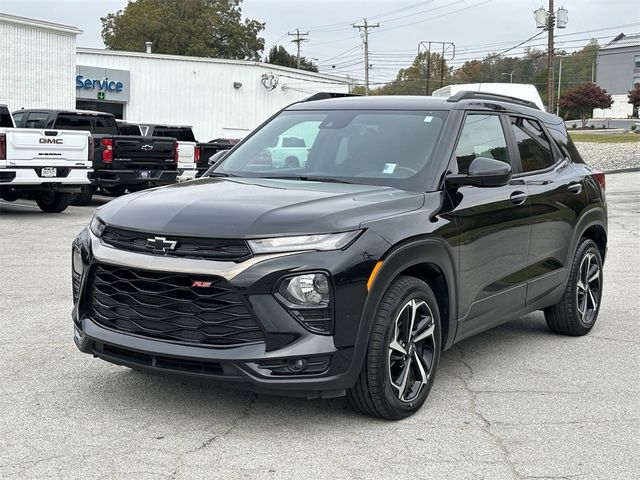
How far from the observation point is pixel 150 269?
4.14 metres

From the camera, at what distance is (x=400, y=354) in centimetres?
454

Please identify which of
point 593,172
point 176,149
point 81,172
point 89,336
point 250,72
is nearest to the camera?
point 89,336

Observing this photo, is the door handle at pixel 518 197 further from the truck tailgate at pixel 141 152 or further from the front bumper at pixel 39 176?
the truck tailgate at pixel 141 152

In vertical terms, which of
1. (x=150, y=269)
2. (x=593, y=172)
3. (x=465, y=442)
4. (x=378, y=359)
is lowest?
(x=465, y=442)

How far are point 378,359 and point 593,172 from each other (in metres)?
3.74

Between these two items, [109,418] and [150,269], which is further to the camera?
[109,418]

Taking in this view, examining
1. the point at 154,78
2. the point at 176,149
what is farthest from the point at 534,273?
the point at 154,78

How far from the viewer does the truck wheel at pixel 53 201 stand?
53.8 ft

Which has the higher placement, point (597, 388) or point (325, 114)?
point (325, 114)

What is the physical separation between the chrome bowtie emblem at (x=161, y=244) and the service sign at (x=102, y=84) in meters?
34.8

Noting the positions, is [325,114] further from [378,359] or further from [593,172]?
[593,172]

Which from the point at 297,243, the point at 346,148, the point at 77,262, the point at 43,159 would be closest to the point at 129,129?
the point at 43,159

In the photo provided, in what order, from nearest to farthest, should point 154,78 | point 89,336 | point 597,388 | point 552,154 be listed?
point 89,336 < point 597,388 < point 552,154 < point 154,78

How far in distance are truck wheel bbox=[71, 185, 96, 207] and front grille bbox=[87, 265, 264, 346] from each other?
13895 millimetres
